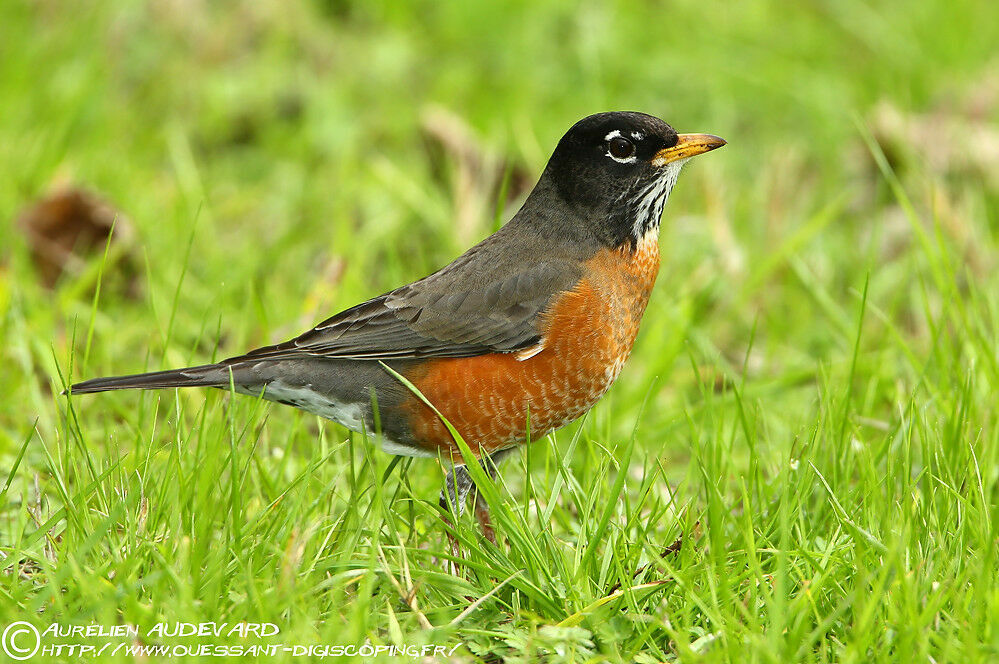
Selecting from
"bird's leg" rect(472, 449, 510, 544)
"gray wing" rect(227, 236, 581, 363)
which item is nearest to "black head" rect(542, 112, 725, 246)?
"gray wing" rect(227, 236, 581, 363)

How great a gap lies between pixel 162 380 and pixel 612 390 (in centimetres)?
202

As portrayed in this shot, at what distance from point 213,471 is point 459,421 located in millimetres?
1072

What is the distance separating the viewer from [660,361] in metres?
5.07

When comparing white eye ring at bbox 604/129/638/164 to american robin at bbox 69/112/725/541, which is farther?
white eye ring at bbox 604/129/638/164

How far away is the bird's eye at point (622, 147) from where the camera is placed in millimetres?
4355

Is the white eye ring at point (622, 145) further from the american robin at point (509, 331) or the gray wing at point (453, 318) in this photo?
the gray wing at point (453, 318)

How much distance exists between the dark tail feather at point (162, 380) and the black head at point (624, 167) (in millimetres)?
1469

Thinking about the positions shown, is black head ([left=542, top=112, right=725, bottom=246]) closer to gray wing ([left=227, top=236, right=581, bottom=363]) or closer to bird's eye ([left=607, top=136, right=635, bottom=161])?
bird's eye ([left=607, top=136, right=635, bottom=161])

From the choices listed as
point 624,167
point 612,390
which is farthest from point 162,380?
point 612,390

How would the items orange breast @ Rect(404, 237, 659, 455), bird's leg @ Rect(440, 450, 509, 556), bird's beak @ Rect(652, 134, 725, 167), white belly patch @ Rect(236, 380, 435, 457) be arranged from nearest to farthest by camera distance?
1. bird's leg @ Rect(440, 450, 509, 556)
2. orange breast @ Rect(404, 237, 659, 455)
3. white belly patch @ Rect(236, 380, 435, 457)
4. bird's beak @ Rect(652, 134, 725, 167)

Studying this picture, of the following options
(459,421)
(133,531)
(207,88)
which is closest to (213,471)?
(133,531)

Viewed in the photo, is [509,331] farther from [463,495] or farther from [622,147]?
[622,147]

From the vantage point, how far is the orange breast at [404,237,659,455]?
3977 mm

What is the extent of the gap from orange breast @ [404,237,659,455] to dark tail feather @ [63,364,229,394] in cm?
66
